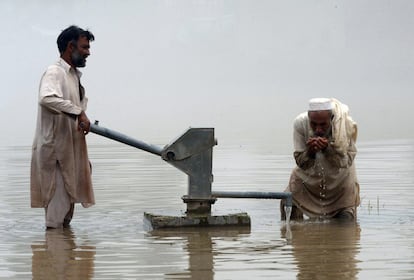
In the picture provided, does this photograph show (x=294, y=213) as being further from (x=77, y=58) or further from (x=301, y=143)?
(x=77, y=58)

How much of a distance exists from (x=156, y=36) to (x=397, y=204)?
73.7 metres

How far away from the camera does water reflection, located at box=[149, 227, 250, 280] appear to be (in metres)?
9.57

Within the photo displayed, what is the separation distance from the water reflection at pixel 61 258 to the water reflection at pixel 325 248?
4.47 feet

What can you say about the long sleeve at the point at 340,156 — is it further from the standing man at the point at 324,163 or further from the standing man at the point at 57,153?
the standing man at the point at 57,153

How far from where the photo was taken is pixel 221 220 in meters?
12.0

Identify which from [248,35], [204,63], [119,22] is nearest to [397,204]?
[204,63]

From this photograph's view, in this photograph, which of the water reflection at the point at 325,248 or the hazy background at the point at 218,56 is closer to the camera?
the water reflection at the point at 325,248

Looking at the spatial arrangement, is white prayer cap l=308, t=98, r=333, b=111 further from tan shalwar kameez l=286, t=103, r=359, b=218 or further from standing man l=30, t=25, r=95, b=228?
standing man l=30, t=25, r=95, b=228

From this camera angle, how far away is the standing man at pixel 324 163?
1203 cm

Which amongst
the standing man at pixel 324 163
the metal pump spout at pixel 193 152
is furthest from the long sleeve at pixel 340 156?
the metal pump spout at pixel 193 152

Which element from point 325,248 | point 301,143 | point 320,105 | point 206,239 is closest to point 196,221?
point 206,239

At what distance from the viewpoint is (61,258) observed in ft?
34.0

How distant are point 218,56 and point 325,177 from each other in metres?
63.9

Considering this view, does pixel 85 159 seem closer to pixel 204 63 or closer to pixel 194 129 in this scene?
pixel 194 129
